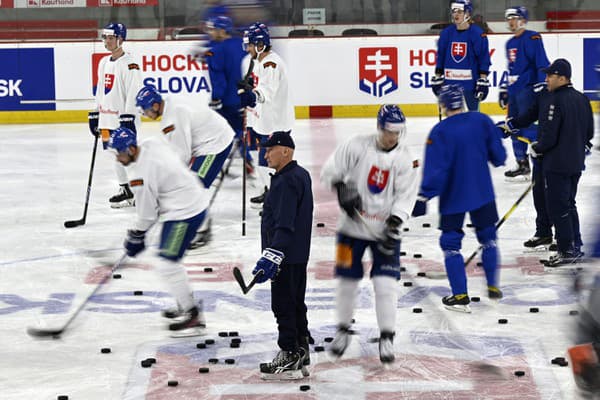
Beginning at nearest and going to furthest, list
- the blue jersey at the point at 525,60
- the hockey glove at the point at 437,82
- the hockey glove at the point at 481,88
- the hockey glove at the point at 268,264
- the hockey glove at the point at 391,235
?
the hockey glove at the point at 268,264, the hockey glove at the point at 391,235, the blue jersey at the point at 525,60, the hockey glove at the point at 481,88, the hockey glove at the point at 437,82

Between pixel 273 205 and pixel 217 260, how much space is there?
9.11 ft

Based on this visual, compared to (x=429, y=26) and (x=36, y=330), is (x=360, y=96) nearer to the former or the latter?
(x=429, y=26)

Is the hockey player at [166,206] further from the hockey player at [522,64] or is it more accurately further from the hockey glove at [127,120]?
the hockey player at [522,64]

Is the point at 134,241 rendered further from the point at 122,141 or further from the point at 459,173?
the point at 459,173

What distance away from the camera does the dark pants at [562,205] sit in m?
7.51

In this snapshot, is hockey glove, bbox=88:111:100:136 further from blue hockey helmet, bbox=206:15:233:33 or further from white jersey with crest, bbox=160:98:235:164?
white jersey with crest, bbox=160:98:235:164

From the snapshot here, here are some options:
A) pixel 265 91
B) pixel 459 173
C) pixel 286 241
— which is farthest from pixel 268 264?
pixel 265 91

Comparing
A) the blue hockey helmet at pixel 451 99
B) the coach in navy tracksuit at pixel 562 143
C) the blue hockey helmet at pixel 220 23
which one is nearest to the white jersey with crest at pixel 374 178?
the blue hockey helmet at pixel 451 99

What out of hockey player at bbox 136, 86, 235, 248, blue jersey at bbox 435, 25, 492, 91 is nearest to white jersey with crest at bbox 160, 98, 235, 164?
hockey player at bbox 136, 86, 235, 248

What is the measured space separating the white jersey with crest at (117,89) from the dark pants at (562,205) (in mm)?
3836

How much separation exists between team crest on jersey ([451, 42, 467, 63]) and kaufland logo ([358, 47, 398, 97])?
4.48 m

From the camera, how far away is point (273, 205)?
5.45 m

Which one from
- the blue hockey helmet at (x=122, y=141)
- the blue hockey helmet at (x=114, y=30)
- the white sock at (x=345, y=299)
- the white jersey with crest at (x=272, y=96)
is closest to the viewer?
the white sock at (x=345, y=299)

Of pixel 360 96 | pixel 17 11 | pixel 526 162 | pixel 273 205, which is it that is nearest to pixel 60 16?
pixel 17 11
